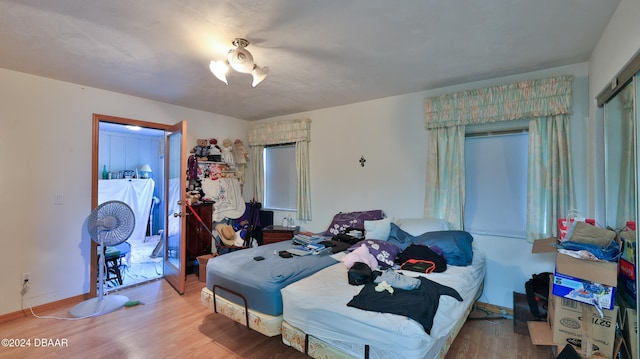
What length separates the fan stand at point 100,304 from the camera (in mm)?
2921

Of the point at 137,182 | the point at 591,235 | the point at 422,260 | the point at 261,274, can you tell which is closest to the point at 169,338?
the point at 261,274

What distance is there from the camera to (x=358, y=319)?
169cm

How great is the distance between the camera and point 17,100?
287 centimetres

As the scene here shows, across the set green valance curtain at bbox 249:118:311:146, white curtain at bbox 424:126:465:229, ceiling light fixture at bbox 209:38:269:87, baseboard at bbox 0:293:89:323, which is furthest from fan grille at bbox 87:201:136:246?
white curtain at bbox 424:126:465:229

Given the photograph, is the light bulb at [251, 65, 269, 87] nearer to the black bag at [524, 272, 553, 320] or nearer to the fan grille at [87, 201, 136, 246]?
the fan grille at [87, 201, 136, 246]

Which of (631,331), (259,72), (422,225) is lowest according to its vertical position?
(631,331)

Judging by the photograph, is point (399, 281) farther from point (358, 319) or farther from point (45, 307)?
point (45, 307)

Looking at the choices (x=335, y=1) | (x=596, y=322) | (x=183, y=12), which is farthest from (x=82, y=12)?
(x=596, y=322)

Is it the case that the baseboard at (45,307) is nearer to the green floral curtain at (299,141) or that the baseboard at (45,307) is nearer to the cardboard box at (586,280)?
the green floral curtain at (299,141)

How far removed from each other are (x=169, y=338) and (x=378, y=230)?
2.29 meters

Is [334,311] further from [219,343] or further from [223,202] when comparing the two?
[223,202]

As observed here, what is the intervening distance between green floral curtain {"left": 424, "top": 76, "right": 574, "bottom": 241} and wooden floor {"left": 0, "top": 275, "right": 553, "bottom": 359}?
3.47 ft

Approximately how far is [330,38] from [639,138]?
1998 millimetres

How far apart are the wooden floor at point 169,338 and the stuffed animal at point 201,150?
85.6 inches
